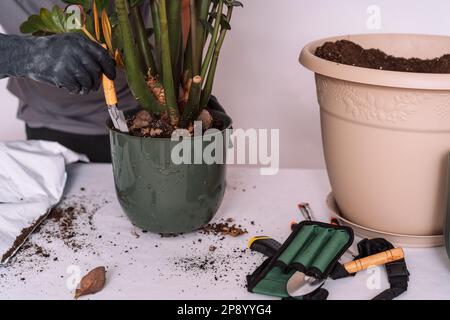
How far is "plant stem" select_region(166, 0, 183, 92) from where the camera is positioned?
0.70 m

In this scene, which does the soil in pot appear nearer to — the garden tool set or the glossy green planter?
the glossy green planter

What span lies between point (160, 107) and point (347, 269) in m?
0.32

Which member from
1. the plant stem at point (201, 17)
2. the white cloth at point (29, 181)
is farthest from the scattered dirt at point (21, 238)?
the plant stem at point (201, 17)

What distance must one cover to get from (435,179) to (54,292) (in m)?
0.48

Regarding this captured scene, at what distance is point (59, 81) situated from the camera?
2.16 feet

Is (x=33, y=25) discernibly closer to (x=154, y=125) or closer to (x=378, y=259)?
(x=154, y=125)

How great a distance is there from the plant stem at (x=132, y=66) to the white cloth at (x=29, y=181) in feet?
0.76

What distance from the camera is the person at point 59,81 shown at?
64 cm

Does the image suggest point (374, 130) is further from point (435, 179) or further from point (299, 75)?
point (299, 75)

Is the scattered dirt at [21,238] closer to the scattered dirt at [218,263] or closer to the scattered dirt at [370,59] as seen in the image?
the scattered dirt at [218,263]

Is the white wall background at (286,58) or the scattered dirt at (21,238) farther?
the white wall background at (286,58)

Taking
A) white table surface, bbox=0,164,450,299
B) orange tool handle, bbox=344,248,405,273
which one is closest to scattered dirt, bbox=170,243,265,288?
white table surface, bbox=0,164,450,299

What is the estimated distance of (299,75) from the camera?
152 cm
